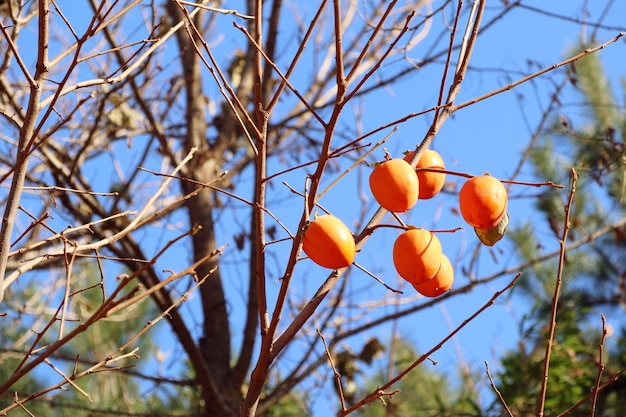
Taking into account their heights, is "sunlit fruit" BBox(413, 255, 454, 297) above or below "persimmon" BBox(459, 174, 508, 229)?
below

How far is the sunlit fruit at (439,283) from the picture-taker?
1.64 meters

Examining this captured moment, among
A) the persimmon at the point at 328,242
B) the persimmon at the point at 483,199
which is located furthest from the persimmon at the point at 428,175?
the persimmon at the point at 328,242

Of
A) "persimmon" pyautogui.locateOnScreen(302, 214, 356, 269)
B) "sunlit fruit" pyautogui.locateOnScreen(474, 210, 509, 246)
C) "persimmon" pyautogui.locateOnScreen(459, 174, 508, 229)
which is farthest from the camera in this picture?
"sunlit fruit" pyautogui.locateOnScreen(474, 210, 509, 246)

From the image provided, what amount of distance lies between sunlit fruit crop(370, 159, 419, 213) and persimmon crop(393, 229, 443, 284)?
63 mm

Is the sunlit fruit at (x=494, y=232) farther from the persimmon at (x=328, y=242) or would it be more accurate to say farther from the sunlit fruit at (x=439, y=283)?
the persimmon at (x=328, y=242)

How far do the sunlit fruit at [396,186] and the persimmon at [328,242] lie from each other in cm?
12

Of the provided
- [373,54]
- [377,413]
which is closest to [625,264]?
[377,413]

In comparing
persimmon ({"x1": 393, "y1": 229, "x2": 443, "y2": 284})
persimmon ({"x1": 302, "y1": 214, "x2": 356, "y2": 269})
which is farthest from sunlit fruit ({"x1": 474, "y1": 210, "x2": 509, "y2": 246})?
persimmon ({"x1": 302, "y1": 214, "x2": 356, "y2": 269})

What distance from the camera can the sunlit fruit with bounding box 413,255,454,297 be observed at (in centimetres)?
164

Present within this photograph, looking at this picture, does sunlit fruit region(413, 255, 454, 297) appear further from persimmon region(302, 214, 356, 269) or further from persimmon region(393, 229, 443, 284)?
persimmon region(302, 214, 356, 269)

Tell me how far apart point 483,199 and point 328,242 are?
355mm

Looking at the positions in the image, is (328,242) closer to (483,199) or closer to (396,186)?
(396,186)

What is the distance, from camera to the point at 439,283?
1.65 metres

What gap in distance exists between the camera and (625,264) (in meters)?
6.85
